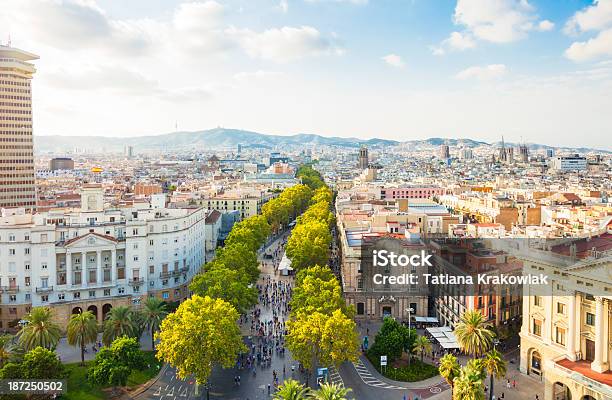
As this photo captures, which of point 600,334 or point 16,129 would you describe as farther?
point 16,129

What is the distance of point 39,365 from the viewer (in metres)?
42.7

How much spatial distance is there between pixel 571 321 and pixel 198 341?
31180 millimetres

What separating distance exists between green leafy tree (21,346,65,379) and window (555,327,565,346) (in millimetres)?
42877

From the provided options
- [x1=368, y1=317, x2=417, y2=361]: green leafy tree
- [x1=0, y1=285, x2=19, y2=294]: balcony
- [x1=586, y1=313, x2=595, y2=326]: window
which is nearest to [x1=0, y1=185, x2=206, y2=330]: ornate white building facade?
[x1=0, y1=285, x2=19, y2=294]: balcony

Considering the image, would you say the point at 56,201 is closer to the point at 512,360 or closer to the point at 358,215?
the point at 358,215

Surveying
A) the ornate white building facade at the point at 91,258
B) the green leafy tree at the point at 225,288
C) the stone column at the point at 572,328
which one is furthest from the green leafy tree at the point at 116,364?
the stone column at the point at 572,328

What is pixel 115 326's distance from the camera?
51781 millimetres

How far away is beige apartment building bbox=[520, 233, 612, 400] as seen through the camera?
134 feet

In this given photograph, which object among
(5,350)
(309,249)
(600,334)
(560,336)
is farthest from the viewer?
(309,249)

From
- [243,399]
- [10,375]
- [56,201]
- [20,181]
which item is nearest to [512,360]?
[243,399]

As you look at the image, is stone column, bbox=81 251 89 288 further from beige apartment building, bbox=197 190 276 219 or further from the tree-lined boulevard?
beige apartment building, bbox=197 190 276 219

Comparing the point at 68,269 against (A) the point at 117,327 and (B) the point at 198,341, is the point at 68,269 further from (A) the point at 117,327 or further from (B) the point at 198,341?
(B) the point at 198,341

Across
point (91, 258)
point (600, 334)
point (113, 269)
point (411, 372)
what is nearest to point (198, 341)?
point (411, 372)

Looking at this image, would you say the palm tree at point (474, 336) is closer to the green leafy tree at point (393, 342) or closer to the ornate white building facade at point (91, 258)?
the green leafy tree at point (393, 342)
